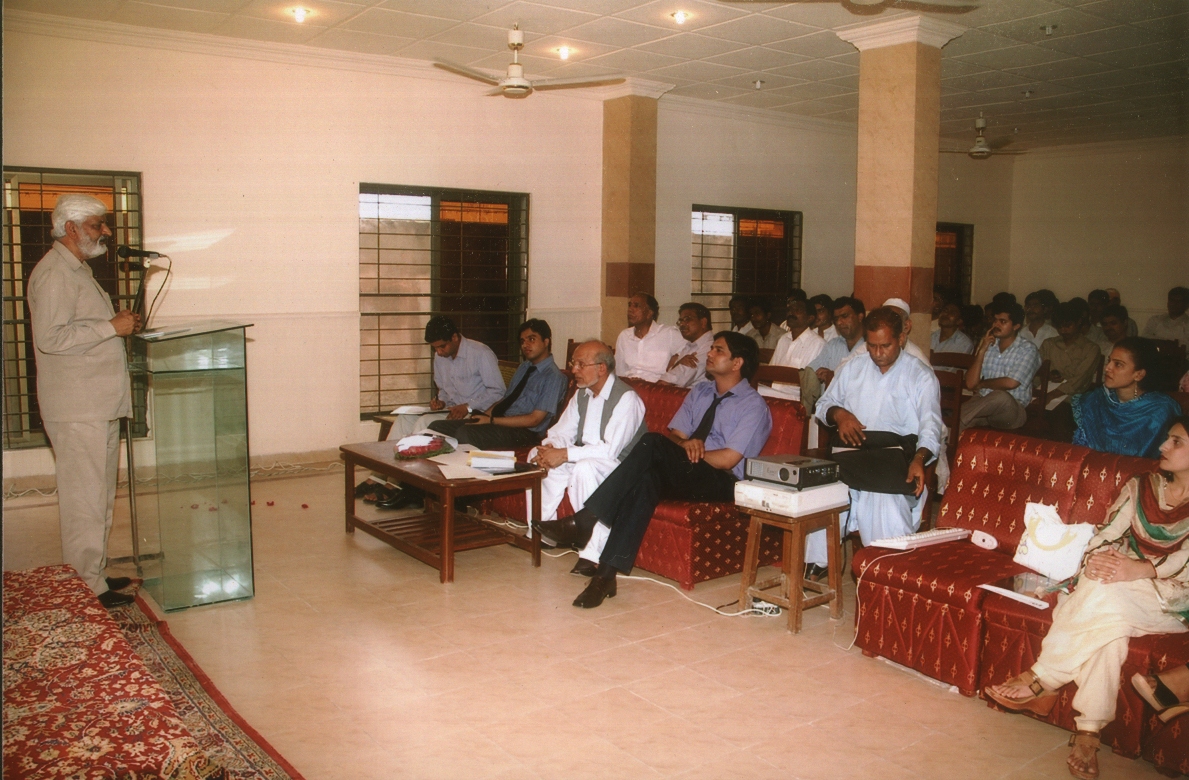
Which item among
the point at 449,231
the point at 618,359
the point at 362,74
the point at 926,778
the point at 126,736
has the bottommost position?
the point at 926,778

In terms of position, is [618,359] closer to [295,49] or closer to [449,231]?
[449,231]

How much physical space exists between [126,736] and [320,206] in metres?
6.02

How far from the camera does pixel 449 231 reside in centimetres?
844

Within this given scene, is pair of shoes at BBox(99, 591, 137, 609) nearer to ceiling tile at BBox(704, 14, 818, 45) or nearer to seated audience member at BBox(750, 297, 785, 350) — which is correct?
ceiling tile at BBox(704, 14, 818, 45)

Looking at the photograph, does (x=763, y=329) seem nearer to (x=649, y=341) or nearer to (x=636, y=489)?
(x=649, y=341)

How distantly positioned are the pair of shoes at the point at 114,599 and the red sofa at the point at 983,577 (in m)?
3.31

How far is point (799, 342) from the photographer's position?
290 inches

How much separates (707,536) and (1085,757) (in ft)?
6.51

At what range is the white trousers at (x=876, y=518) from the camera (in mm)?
4402

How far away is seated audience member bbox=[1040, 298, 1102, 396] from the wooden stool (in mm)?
3950

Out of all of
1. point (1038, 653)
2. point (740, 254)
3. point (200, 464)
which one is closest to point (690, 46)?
point (740, 254)

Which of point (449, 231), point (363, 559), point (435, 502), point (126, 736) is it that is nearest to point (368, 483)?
point (435, 502)

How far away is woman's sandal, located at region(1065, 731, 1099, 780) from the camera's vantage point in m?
2.95

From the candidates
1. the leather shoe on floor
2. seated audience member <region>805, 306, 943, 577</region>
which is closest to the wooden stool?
seated audience member <region>805, 306, 943, 577</region>
